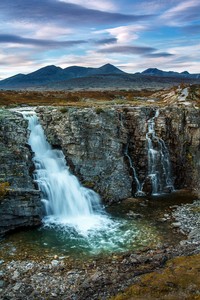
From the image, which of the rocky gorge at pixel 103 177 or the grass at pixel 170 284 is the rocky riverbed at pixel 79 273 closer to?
the rocky gorge at pixel 103 177

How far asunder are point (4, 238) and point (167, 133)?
25.6 meters

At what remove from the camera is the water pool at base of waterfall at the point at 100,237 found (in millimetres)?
26734

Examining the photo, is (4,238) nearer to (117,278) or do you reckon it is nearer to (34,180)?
(34,180)

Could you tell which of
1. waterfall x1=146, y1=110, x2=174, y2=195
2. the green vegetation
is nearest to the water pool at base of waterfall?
the green vegetation

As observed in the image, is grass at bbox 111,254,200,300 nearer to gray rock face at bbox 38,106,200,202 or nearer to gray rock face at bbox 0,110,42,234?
gray rock face at bbox 0,110,42,234

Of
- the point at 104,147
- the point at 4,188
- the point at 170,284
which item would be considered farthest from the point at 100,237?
the point at 104,147

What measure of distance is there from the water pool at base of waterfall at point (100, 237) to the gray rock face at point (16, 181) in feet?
4.22

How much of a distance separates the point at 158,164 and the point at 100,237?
17.0m

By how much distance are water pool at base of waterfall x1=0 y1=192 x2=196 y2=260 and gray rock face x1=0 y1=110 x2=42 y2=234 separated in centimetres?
129

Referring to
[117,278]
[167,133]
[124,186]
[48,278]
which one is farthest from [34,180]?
[167,133]

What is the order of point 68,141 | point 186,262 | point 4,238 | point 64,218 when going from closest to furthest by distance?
point 186,262 < point 4,238 < point 64,218 < point 68,141

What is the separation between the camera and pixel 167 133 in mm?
45312

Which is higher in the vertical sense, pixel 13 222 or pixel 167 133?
pixel 167 133

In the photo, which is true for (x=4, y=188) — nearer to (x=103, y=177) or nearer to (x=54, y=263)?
(x=54, y=263)
